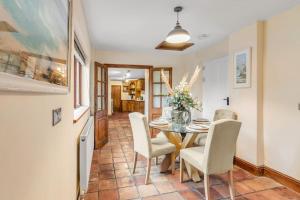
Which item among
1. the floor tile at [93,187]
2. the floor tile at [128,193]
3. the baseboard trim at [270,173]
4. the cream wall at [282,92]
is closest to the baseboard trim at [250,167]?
the baseboard trim at [270,173]

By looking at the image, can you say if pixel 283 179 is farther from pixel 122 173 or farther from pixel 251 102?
pixel 122 173

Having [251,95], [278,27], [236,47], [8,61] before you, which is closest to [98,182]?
[8,61]

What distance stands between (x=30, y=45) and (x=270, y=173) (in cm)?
315

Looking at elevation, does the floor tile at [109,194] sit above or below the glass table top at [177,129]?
below

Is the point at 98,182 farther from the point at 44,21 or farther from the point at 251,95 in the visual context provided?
the point at 251,95

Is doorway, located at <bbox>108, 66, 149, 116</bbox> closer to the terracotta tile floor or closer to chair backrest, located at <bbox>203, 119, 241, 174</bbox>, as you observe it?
the terracotta tile floor

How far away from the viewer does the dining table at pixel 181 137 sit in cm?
247

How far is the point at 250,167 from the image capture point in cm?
288

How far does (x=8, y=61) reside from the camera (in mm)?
555

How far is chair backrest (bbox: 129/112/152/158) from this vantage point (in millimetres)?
2441

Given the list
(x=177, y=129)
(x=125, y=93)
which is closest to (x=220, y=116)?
(x=177, y=129)

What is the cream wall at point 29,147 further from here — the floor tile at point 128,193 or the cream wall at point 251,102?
the cream wall at point 251,102

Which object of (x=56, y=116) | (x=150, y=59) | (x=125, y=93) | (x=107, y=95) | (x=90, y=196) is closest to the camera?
(x=56, y=116)

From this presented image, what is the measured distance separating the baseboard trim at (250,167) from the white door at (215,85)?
1.10 m
